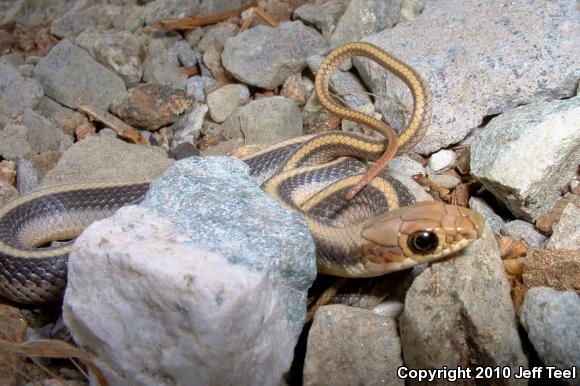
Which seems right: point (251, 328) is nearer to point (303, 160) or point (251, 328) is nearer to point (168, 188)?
point (168, 188)

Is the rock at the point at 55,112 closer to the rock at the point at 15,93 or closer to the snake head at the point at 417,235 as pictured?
the rock at the point at 15,93

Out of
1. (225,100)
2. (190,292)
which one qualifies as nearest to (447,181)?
(225,100)

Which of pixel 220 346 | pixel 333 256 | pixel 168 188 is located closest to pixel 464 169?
pixel 333 256

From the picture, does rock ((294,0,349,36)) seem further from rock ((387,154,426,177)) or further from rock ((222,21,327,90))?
rock ((387,154,426,177))

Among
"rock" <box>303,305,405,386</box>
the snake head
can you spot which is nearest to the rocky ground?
"rock" <box>303,305,405,386</box>

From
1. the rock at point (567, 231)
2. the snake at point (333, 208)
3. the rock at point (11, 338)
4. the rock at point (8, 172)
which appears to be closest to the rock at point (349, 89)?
the snake at point (333, 208)

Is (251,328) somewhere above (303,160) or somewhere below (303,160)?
above
